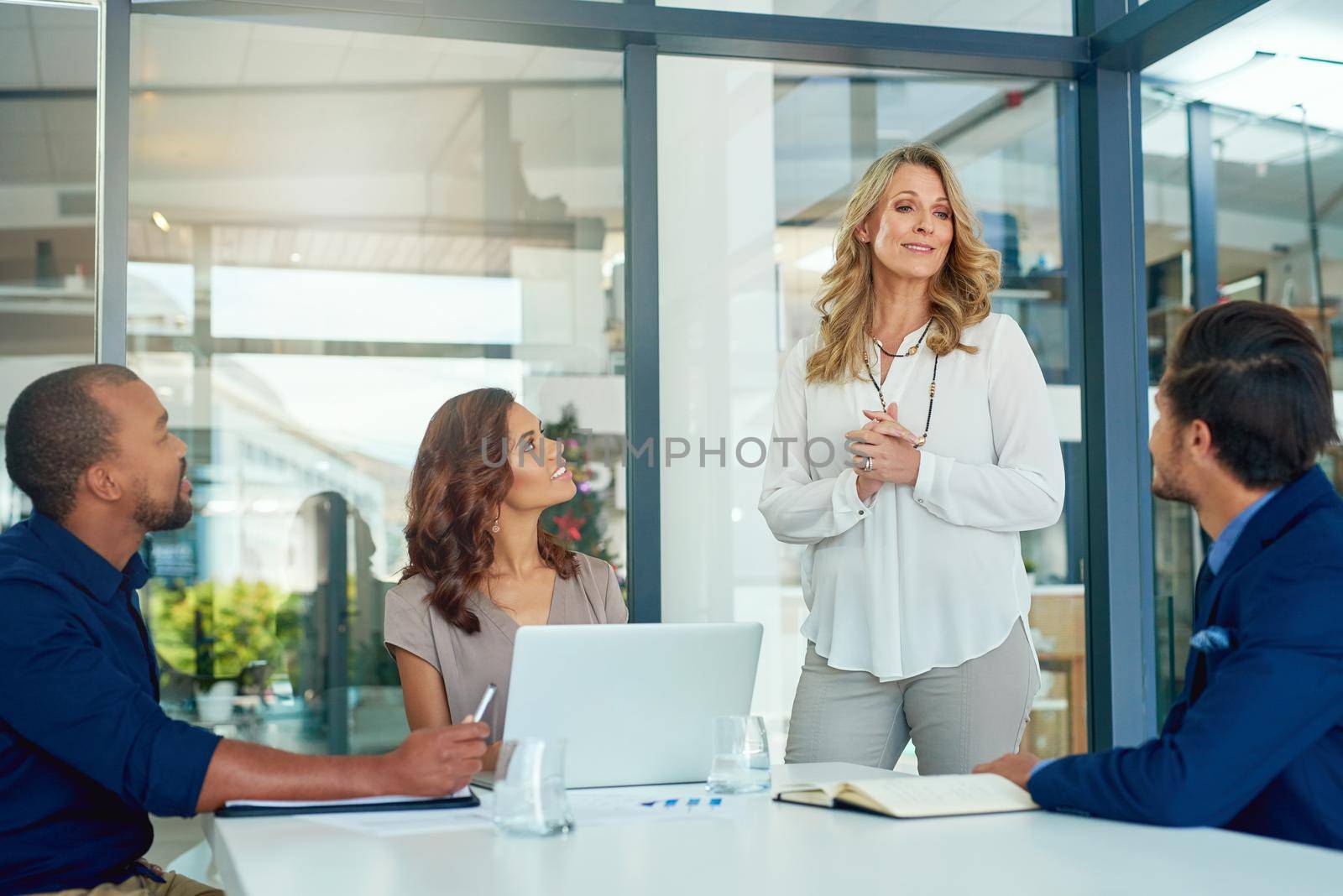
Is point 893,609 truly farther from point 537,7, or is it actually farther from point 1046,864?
point 537,7

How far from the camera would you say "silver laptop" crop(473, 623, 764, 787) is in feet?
6.07

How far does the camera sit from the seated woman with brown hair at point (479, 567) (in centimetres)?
252

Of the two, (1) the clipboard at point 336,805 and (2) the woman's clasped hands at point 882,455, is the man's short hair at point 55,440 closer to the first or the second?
(1) the clipboard at point 336,805

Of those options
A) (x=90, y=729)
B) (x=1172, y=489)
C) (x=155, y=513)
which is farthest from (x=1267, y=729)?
(x=155, y=513)

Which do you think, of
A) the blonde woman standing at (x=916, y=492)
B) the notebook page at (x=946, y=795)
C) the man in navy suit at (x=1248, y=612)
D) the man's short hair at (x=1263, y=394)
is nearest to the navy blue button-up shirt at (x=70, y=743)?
the notebook page at (x=946, y=795)

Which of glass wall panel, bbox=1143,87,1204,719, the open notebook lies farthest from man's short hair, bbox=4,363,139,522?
glass wall panel, bbox=1143,87,1204,719

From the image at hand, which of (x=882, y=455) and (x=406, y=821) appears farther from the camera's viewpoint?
(x=882, y=455)

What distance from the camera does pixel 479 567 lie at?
2646 mm

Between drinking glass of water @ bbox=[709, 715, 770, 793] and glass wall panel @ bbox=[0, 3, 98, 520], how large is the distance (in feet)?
8.39

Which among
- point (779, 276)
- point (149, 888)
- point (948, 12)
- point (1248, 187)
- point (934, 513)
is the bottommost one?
point (149, 888)

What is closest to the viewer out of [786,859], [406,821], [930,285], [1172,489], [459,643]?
[786,859]

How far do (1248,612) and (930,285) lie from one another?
1372 millimetres

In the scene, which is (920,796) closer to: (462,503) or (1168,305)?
(462,503)

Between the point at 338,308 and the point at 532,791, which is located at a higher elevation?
the point at 338,308
